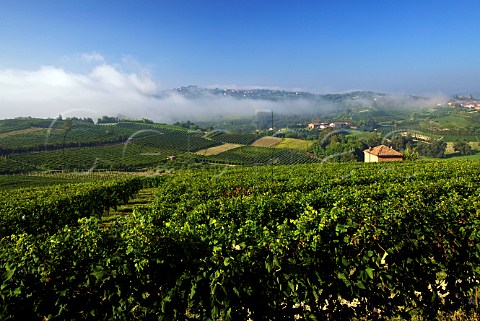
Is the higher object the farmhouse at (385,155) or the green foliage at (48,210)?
the green foliage at (48,210)

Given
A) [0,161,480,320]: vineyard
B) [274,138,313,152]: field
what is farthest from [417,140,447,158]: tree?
[0,161,480,320]: vineyard

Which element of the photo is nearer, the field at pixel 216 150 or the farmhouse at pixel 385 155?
the farmhouse at pixel 385 155

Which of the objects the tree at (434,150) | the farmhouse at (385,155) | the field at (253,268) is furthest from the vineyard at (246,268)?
the tree at (434,150)

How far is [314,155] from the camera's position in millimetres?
107250

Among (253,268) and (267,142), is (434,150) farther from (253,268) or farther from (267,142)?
(253,268)

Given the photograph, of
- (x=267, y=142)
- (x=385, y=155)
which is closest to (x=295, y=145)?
(x=267, y=142)

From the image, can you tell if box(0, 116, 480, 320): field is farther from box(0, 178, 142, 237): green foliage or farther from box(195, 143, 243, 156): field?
box(195, 143, 243, 156): field

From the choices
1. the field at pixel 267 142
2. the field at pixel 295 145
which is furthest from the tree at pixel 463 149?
the field at pixel 267 142

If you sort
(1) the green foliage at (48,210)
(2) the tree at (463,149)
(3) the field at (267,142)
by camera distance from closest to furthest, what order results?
(1) the green foliage at (48,210)
(2) the tree at (463,149)
(3) the field at (267,142)

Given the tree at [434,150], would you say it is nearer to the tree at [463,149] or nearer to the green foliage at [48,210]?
the tree at [463,149]

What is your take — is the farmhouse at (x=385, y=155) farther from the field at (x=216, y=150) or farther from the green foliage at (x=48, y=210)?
the green foliage at (x=48, y=210)

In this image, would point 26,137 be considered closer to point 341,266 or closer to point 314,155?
point 314,155

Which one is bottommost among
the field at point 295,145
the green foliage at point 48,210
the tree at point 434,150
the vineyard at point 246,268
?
the tree at point 434,150

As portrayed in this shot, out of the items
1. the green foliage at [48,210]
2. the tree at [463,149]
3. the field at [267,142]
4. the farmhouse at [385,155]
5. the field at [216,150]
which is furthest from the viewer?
the field at [267,142]
